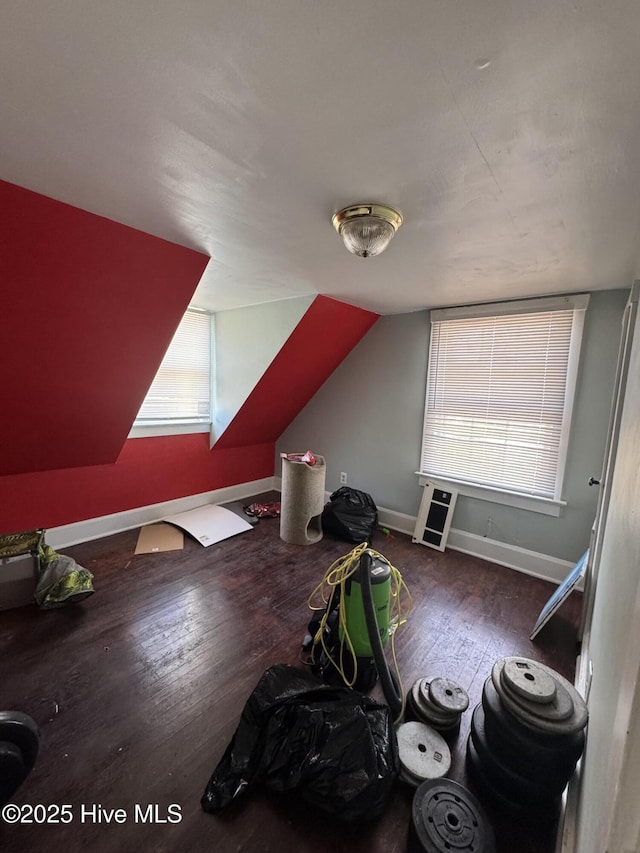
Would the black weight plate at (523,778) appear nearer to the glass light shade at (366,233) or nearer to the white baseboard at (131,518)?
the glass light shade at (366,233)

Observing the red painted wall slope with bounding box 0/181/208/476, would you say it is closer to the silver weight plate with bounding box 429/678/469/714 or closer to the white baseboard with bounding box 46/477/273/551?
the white baseboard with bounding box 46/477/273/551

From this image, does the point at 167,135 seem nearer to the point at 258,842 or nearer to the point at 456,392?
the point at 258,842

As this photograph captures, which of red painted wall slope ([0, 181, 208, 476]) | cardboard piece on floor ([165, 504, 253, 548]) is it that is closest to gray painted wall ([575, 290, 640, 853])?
red painted wall slope ([0, 181, 208, 476])

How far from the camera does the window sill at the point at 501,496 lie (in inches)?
108

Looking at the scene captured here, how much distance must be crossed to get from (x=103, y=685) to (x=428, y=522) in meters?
2.67

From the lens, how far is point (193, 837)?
115cm

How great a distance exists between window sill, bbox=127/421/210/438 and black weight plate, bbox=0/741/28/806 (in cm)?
247

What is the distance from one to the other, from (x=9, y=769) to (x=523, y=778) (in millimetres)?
1655

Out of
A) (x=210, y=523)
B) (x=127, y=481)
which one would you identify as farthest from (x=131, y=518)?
(x=210, y=523)

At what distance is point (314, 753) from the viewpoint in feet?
4.09

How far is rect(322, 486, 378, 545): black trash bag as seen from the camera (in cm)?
336

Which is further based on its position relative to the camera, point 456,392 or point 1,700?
point 456,392

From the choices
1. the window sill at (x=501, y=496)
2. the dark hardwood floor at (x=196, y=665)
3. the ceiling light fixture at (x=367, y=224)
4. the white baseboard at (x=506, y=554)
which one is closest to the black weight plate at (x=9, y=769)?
the dark hardwood floor at (x=196, y=665)

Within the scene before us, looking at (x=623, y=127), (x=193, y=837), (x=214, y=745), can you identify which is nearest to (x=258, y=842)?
(x=193, y=837)
